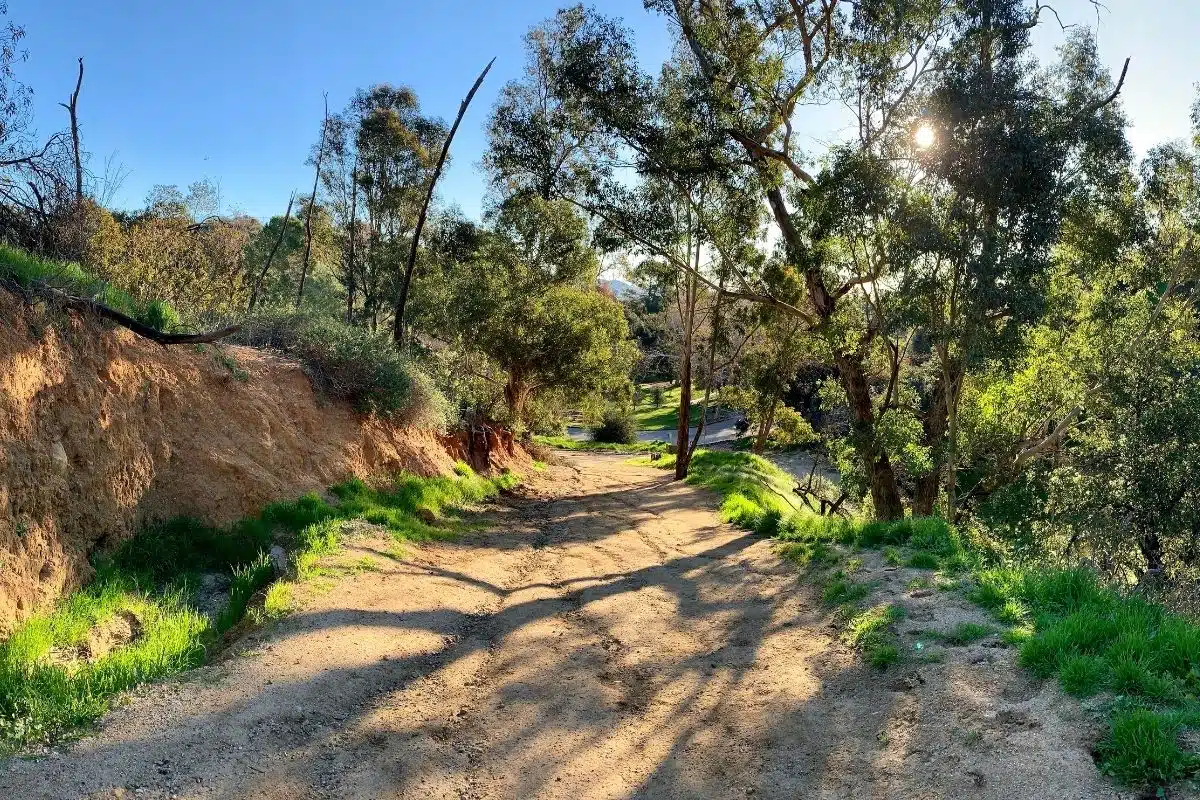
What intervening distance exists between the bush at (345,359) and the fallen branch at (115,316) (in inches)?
178

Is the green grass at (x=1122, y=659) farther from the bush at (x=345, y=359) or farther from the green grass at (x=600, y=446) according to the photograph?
the green grass at (x=600, y=446)

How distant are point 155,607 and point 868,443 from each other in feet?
41.8

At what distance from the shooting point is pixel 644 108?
14.1 meters

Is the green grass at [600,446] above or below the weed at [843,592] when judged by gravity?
below

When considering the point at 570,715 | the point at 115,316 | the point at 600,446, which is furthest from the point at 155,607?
the point at 600,446

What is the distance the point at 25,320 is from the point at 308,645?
4.47 m

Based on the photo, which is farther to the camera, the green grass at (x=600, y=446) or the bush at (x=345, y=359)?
the green grass at (x=600, y=446)

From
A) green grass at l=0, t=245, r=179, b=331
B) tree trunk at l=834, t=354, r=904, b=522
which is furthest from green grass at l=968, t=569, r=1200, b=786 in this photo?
green grass at l=0, t=245, r=179, b=331

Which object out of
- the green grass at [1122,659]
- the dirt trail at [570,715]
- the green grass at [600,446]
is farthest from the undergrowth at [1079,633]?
the green grass at [600,446]

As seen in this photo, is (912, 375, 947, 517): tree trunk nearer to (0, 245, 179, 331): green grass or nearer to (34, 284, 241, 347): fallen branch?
(34, 284, 241, 347): fallen branch

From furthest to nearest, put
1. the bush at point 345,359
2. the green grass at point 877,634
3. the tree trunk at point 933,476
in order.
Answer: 1. the tree trunk at point 933,476
2. the bush at point 345,359
3. the green grass at point 877,634

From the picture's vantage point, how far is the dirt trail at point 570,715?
399 cm

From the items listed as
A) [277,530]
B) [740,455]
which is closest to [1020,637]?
[277,530]

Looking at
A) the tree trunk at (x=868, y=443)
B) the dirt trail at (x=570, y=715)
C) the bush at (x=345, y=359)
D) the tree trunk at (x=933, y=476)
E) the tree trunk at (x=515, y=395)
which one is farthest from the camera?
the tree trunk at (x=515, y=395)
